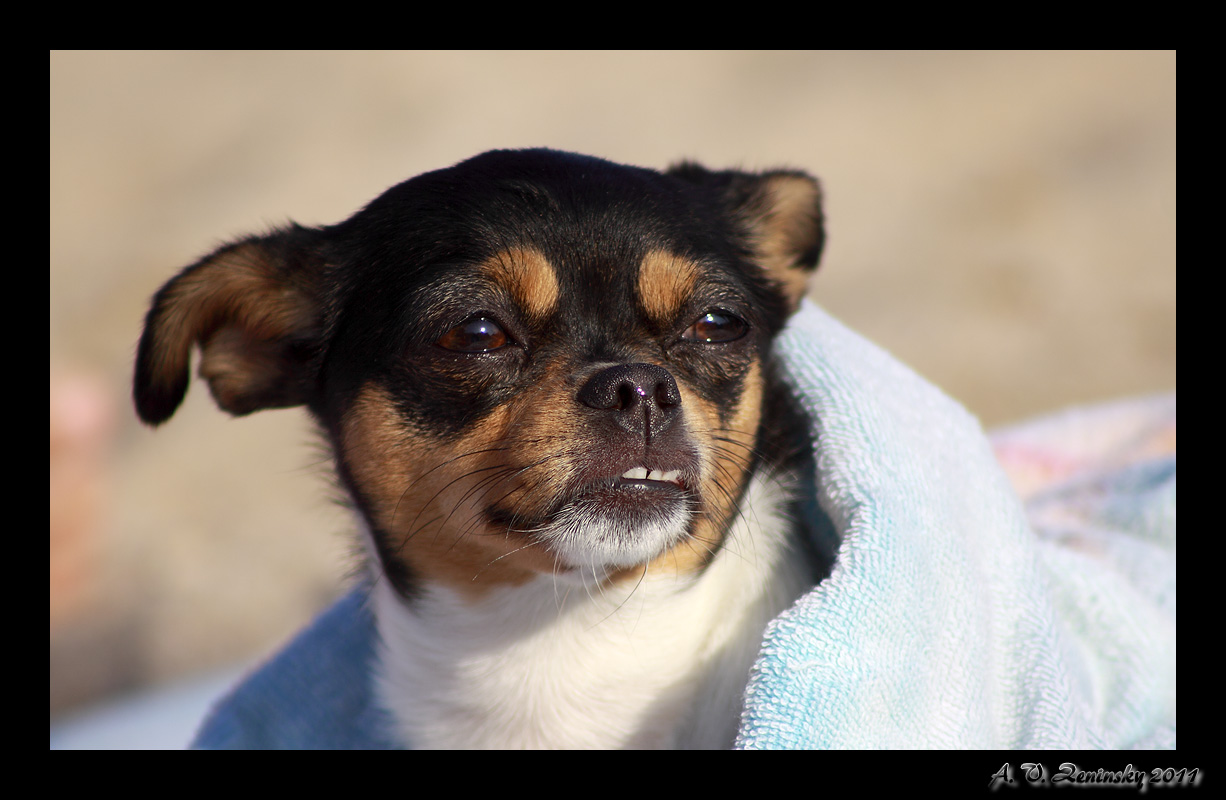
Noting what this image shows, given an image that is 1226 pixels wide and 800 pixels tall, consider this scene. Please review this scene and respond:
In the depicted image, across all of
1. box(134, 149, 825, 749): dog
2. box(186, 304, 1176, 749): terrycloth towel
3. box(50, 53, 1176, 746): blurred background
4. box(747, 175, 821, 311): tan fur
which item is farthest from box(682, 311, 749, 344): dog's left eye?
box(50, 53, 1176, 746): blurred background

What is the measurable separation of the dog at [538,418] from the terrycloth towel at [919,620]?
8.3 inches

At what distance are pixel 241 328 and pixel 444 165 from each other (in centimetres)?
370

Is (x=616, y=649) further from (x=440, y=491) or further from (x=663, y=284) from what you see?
(x=663, y=284)

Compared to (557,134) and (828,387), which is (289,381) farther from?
(557,134)

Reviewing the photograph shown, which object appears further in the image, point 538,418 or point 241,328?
point 241,328

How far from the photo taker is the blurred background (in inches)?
209

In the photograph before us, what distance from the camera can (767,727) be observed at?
2014mm

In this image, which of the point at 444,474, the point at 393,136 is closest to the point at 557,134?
the point at 393,136

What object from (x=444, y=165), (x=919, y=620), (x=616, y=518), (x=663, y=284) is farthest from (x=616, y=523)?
(x=444, y=165)

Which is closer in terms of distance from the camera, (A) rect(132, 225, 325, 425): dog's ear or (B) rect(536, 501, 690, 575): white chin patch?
(B) rect(536, 501, 690, 575): white chin patch

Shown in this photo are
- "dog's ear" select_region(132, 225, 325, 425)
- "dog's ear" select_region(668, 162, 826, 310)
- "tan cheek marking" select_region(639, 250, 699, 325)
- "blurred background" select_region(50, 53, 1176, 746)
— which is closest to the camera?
"tan cheek marking" select_region(639, 250, 699, 325)

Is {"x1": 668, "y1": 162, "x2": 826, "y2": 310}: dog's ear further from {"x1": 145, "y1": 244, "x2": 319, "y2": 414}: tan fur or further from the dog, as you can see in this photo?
{"x1": 145, "y1": 244, "x2": 319, "y2": 414}: tan fur

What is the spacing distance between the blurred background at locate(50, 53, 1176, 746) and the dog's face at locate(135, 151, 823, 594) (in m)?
3.02

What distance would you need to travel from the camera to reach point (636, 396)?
1956 mm
